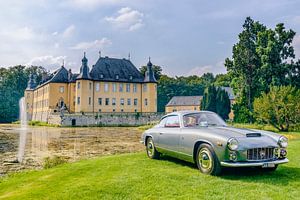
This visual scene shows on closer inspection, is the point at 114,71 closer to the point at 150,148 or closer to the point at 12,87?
the point at 12,87

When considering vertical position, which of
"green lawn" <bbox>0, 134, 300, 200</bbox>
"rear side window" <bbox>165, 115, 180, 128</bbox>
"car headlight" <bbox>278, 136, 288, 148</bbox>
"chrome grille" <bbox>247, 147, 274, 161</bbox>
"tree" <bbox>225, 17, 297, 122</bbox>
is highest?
"tree" <bbox>225, 17, 297, 122</bbox>

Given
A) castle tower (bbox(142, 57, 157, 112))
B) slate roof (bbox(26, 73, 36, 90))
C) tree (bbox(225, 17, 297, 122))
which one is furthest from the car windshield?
slate roof (bbox(26, 73, 36, 90))

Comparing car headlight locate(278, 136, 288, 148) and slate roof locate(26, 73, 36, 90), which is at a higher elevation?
slate roof locate(26, 73, 36, 90)

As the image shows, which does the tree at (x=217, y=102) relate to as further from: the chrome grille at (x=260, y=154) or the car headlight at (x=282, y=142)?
the chrome grille at (x=260, y=154)

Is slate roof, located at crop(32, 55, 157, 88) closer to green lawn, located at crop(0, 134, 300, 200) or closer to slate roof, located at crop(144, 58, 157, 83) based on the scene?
slate roof, located at crop(144, 58, 157, 83)

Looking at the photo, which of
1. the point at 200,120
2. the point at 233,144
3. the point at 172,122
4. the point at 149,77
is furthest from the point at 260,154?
the point at 149,77

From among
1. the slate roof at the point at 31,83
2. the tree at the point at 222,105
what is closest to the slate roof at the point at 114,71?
the tree at the point at 222,105

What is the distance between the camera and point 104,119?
53.9 meters

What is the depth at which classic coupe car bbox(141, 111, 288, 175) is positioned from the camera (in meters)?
6.16

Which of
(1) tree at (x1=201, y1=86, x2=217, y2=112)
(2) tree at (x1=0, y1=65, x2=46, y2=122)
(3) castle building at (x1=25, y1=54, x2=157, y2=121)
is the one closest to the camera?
(3) castle building at (x1=25, y1=54, x2=157, y2=121)

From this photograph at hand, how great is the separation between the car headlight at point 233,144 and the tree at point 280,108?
2075cm

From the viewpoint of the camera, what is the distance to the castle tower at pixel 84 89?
55.5 meters

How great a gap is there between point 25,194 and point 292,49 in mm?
40131

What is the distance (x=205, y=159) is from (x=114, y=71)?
181 ft
